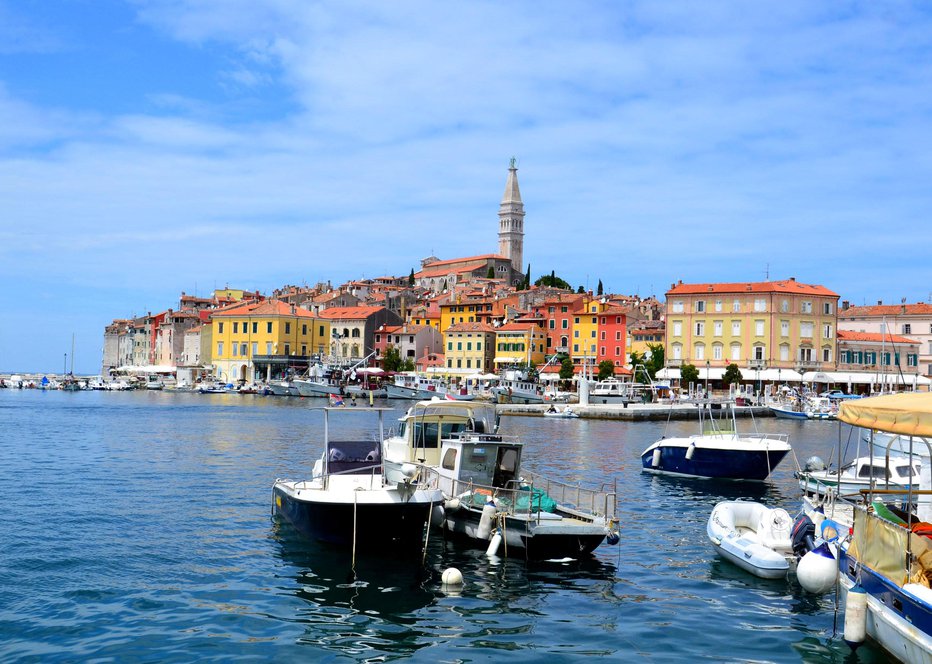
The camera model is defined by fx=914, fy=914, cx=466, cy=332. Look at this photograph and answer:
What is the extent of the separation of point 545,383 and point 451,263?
6738 cm

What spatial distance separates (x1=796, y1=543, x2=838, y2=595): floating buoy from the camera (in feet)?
47.8

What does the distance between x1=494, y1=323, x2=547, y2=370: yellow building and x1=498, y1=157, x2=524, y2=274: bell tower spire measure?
82.5 m

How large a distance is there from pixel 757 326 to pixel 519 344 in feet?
97.0

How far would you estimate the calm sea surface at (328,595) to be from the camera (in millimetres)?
12344

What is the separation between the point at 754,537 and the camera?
57.2ft

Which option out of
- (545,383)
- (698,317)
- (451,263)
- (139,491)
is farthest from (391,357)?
(139,491)

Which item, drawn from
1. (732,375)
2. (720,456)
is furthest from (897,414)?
(732,375)

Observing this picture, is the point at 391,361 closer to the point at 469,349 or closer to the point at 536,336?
the point at 469,349

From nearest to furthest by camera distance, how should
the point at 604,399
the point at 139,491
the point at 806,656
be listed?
the point at 806,656
the point at 139,491
the point at 604,399

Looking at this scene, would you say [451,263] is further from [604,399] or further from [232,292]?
[604,399]

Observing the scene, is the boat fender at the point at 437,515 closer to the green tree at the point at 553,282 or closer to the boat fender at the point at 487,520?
the boat fender at the point at 487,520

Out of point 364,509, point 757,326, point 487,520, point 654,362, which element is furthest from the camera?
point 654,362

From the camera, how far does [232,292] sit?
157 meters

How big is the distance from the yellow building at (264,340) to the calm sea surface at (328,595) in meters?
85.5
